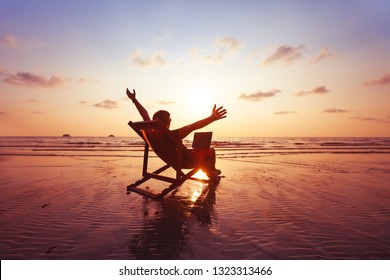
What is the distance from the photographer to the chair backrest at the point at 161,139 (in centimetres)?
532

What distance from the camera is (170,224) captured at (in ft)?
13.2

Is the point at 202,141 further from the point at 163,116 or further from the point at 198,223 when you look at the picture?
the point at 198,223

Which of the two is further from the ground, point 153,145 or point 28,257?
point 153,145

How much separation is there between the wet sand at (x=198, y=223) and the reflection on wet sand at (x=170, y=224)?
0.01 metres

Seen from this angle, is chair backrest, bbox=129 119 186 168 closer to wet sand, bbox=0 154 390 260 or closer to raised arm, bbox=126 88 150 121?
raised arm, bbox=126 88 150 121

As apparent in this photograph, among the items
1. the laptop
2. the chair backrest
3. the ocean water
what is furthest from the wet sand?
the ocean water

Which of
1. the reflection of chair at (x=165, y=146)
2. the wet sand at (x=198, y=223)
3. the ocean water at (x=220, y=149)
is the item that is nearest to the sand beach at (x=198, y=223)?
the wet sand at (x=198, y=223)

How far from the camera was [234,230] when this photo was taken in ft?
12.1

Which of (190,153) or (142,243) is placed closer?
(142,243)

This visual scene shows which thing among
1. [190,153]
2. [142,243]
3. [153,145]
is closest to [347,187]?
[190,153]

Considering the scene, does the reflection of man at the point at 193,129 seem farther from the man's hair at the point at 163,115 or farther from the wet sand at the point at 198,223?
the wet sand at the point at 198,223
